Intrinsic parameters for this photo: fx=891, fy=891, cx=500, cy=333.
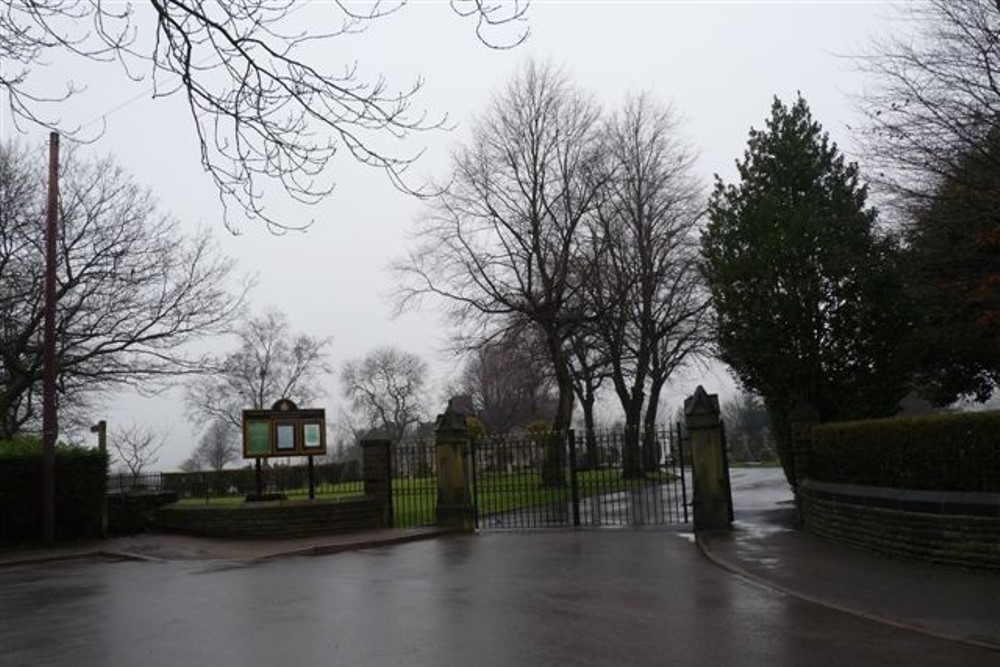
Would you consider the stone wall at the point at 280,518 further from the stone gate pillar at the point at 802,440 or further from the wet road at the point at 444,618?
the stone gate pillar at the point at 802,440

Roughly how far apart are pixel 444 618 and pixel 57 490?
12672 mm

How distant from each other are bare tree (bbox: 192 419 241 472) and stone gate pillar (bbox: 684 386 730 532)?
225 ft

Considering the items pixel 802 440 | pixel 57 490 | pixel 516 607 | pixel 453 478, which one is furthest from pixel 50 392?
pixel 802 440

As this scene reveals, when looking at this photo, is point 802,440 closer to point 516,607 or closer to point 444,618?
point 516,607

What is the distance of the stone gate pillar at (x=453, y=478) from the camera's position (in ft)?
61.6

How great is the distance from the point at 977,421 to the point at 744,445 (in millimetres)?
64512

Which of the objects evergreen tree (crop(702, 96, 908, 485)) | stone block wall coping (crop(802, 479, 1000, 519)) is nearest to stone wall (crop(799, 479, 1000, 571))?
stone block wall coping (crop(802, 479, 1000, 519))

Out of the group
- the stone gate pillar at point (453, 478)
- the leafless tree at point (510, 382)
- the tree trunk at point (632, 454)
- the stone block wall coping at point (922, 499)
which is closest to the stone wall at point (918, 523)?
the stone block wall coping at point (922, 499)

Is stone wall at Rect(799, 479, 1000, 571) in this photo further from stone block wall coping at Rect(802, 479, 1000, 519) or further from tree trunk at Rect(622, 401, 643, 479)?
tree trunk at Rect(622, 401, 643, 479)

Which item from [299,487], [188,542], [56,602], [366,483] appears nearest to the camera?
[56,602]

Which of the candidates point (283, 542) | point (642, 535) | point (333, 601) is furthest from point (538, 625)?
point (283, 542)

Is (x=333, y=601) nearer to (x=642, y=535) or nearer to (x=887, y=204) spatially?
(x=642, y=535)

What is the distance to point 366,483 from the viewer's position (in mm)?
19344

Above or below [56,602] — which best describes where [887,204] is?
above
